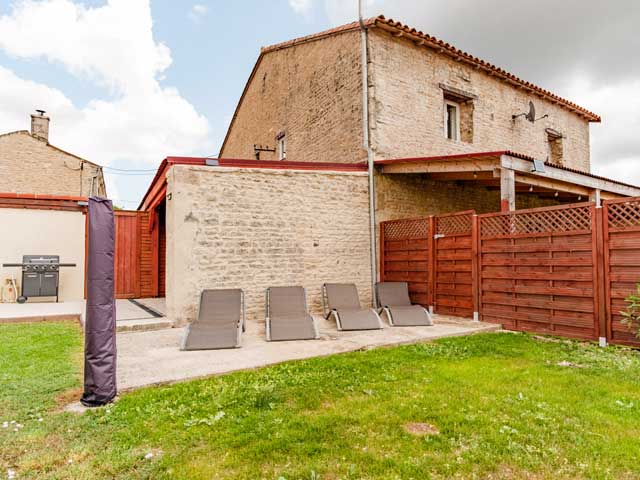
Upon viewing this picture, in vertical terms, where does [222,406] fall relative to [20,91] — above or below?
below

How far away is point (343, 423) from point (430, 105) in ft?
34.9

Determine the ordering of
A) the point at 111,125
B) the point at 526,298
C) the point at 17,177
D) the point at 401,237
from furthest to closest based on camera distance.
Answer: the point at 111,125
the point at 17,177
the point at 401,237
the point at 526,298

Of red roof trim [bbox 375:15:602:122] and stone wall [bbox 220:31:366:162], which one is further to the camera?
stone wall [bbox 220:31:366:162]

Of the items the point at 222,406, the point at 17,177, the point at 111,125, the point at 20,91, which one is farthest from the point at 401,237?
the point at 20,91

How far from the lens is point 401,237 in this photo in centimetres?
977

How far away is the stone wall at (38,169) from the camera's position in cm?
1869

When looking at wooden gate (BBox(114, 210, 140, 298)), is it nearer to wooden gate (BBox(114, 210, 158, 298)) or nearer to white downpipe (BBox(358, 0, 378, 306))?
wooden gate (BBox(114, 210, 158, 298))

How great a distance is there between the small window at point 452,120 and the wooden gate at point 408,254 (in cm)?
474

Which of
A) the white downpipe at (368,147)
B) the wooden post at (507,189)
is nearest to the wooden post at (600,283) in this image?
the wooden post at (507,189)

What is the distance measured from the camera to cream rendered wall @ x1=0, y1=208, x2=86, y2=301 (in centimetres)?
1055

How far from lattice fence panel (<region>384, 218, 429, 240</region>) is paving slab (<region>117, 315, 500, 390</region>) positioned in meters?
A: 2.22

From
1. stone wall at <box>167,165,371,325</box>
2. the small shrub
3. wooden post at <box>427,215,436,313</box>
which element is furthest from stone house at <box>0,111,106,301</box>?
the small shrub

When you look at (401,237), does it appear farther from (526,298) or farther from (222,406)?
(222,406)

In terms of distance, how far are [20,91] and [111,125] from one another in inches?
256
